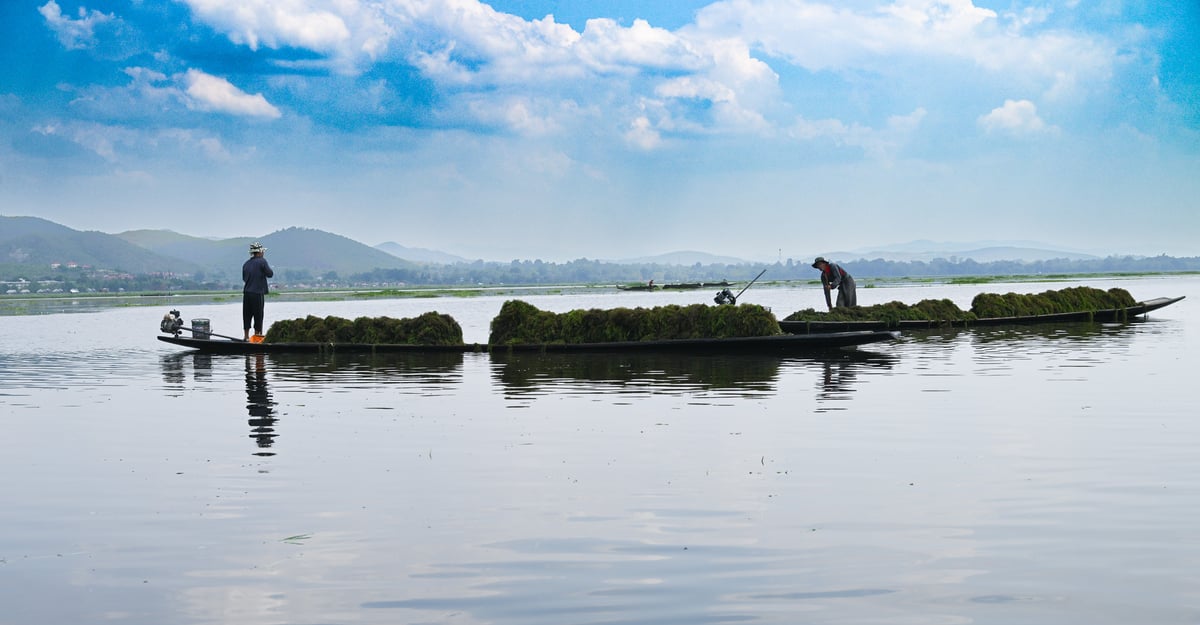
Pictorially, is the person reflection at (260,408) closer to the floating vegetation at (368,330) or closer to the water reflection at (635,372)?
the floating vegetation at (368,330)

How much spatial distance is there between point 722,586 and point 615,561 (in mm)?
929

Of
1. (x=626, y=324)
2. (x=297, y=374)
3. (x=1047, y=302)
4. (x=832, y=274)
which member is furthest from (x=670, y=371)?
(x=1047, y=302)

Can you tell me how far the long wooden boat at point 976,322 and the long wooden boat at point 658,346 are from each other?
263 cm

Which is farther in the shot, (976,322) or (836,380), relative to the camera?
(976,322)

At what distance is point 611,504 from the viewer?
10250mm

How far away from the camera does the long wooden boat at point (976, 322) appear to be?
3278 cm

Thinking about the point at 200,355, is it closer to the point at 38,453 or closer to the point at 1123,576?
the point at 38,453

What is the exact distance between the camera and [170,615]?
7.15 m

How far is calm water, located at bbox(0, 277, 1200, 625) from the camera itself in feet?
24.1

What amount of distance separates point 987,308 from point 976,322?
1496mm

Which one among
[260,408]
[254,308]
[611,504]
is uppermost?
[254,308]

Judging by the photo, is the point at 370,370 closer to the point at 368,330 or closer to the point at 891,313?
the point at 368,330

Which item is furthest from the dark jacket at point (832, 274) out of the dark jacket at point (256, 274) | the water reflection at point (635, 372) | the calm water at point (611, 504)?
the dark jacket at point (256, 274)

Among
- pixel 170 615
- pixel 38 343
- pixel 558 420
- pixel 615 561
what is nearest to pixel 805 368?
pixel 558 420
